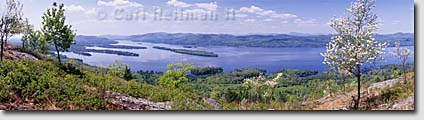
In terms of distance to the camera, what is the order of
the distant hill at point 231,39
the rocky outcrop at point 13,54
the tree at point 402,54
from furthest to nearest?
the rocky outcrop at point 13,54 → the distant hill at point 231,39 → the tree at point 402,54

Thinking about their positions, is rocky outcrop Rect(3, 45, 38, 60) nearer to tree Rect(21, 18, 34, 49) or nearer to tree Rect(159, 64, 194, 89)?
tree Rect(21, 18, 34, 49)

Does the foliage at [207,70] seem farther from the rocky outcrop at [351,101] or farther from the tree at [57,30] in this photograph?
the tree at [57,30]

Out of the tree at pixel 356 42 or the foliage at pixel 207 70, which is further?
Result: the foliage at pixel 207 70

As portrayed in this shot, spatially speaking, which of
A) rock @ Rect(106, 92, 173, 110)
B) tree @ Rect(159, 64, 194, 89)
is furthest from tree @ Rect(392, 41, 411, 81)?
rock @ Rect(106, 92, 173, 110)

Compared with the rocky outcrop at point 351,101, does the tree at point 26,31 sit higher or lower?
higher

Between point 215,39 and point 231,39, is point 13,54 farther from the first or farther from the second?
point 231,39

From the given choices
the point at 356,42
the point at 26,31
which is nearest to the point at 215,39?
the point at 356,42

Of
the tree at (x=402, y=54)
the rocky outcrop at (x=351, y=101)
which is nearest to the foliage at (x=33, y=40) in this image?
the rocky outcrop at (x=351, y=101)
